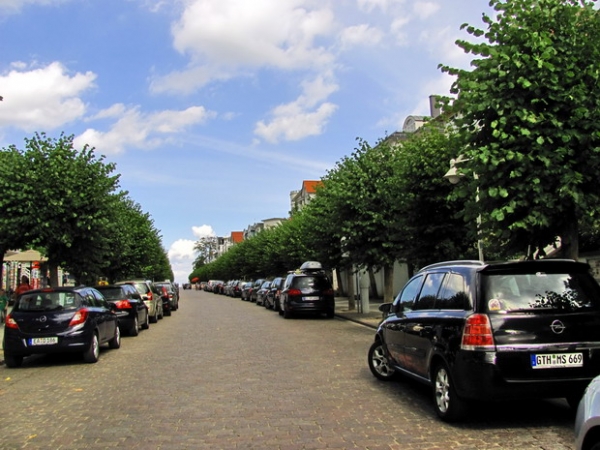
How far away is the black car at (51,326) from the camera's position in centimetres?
1098

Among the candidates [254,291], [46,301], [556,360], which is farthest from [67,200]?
[254,291]

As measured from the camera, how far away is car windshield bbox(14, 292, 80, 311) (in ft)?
37.2

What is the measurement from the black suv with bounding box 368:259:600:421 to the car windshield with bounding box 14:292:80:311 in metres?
7.67

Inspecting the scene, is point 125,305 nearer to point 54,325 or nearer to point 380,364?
point 54,325

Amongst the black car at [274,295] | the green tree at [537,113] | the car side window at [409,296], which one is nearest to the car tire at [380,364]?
the car side window at [409,296]

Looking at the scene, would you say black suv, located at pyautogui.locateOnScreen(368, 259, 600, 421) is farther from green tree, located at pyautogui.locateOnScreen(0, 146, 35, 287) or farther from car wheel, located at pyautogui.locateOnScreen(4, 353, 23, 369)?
green tree, located at pyautogui.locateOnScreen(0, 146, 35, 287)

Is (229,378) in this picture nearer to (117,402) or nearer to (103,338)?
(117,402)

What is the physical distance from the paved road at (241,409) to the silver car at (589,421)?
1799mm

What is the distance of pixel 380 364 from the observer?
8906 millimetres

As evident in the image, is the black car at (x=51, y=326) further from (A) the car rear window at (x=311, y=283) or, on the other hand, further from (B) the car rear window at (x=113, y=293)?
(A) the car rear window at (x=311, y=283)

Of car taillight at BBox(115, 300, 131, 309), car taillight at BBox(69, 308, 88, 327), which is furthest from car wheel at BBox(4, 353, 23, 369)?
car taillight at BBox(115, 300, 131, 309)

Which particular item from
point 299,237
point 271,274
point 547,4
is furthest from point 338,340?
point 271,274

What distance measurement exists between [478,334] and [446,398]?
900 mm

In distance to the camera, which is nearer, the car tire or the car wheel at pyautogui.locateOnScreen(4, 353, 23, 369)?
the car tire
